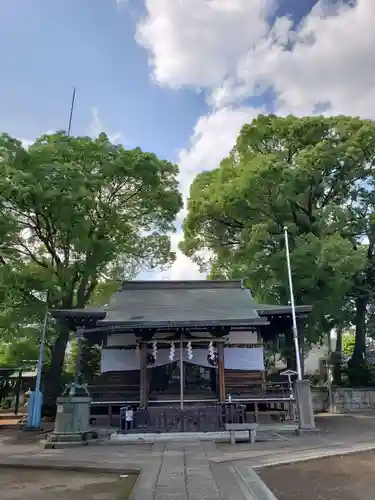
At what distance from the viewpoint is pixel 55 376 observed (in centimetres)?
1989

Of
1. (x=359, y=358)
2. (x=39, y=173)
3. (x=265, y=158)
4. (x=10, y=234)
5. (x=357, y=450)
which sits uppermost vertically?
(x=265, y=158)

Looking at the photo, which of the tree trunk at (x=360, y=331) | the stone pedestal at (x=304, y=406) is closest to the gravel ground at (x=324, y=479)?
the stone pedestal at (x=304, y=406)

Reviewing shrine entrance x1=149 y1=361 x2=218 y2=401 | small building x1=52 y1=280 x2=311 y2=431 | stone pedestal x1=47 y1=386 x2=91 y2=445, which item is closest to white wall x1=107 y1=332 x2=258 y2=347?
small building x1=52 y1=280 x2=311 y2=431

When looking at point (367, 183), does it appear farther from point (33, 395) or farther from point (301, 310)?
point (33, 395)

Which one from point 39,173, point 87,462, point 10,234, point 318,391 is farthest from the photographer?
point 318,391

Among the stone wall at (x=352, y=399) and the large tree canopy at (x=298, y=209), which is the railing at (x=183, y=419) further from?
the stone wall at (x=352, y=399)

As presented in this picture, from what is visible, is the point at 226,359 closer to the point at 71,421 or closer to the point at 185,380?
the point at 185,380

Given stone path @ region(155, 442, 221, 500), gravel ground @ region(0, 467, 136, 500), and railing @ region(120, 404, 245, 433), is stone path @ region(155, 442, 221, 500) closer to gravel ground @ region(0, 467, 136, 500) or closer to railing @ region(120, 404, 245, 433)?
gravel ground @ region(0, 467, 136, 500)

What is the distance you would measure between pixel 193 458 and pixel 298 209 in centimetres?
1679

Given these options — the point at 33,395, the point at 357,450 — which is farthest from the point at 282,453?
the point at 33,395

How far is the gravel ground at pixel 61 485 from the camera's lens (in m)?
5.88

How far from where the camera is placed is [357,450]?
32.5 ft

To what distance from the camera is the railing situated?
1291cm

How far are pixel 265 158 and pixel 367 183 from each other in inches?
283
